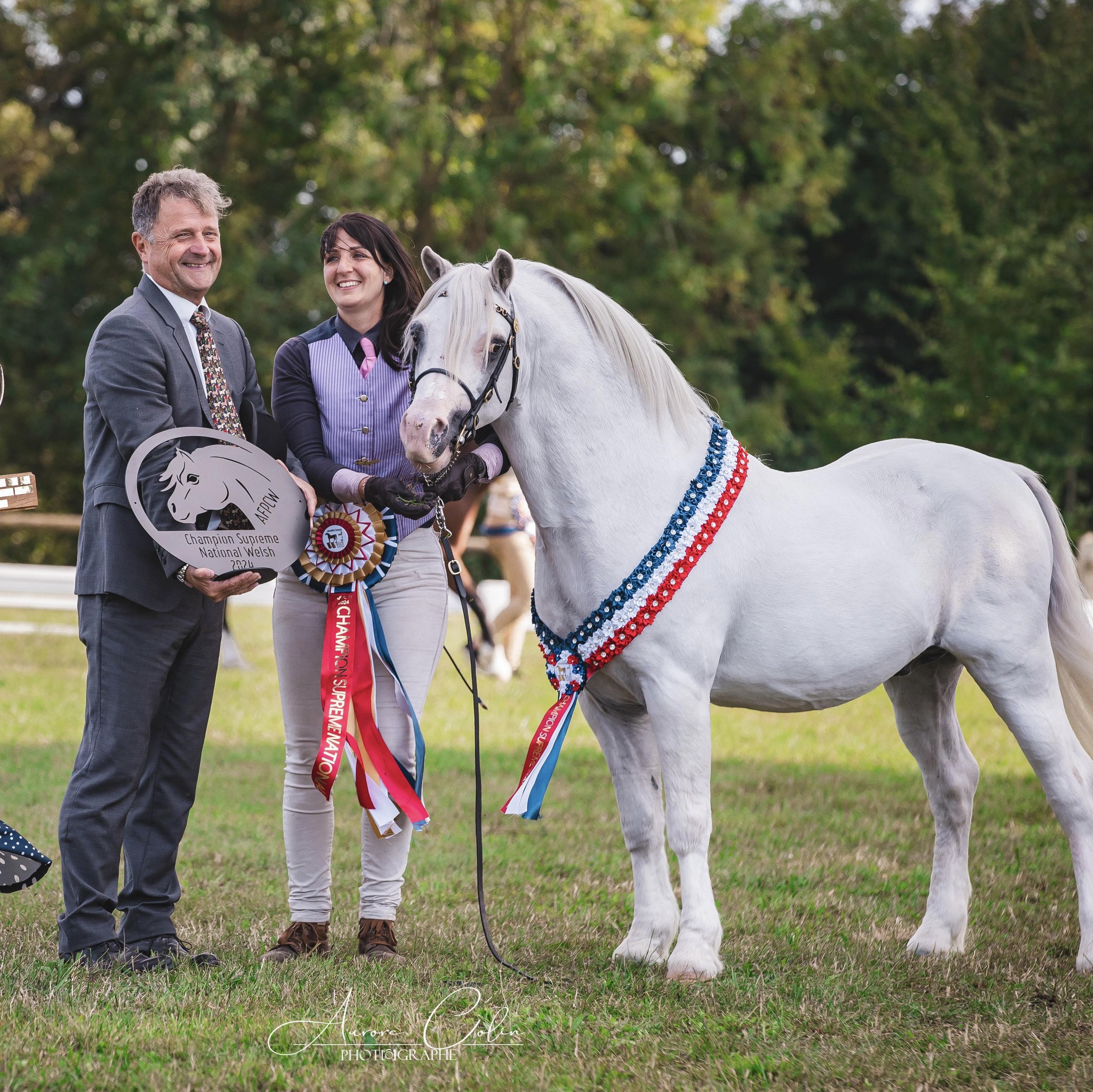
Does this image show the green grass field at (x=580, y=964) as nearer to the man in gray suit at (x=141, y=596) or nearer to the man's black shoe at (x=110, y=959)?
the man's black shoe at (x=110, y=959)

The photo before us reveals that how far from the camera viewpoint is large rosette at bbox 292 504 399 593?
379 cm

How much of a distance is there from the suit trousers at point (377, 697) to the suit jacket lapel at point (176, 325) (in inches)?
25.8

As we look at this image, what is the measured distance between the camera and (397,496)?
362 centimetres

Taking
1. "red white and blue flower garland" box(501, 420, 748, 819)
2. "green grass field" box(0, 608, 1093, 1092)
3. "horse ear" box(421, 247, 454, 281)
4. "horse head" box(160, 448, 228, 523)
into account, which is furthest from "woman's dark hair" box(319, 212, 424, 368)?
"green grass field" box(0, 608, 1093, 1092)

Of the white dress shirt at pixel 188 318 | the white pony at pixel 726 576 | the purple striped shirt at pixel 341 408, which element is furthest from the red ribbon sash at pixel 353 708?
the white dress shirt at pixel 188 318

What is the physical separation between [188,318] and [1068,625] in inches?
128

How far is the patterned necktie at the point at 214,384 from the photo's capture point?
3770mm

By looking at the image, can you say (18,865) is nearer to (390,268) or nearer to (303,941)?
(303,941)

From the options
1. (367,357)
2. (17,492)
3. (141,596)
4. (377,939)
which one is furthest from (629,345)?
(377,939)

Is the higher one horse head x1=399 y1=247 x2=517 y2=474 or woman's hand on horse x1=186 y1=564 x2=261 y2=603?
horse head x1=399 y1=247 x2=517 y2=474

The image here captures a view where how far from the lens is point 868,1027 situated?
327 centimetres

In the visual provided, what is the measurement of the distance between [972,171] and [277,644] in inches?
728

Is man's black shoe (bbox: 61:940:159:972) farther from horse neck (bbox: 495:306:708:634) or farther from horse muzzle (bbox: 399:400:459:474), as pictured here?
horse muzzle (bbox: 399:400:459:474)

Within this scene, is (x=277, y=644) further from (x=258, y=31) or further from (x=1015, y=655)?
(x=258, y=31)
